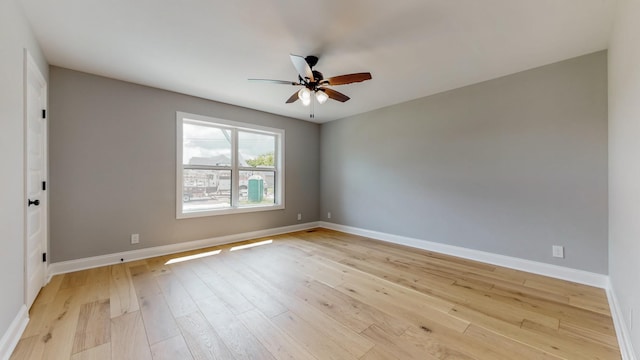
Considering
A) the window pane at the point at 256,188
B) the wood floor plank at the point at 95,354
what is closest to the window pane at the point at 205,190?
the window pane at the point at 256,188

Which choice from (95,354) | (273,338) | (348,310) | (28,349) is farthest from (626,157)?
(28,349)

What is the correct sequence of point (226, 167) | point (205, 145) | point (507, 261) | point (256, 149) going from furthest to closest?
point (256, 149) → point (226, 167) → point (205, 145) → point (507, 261)

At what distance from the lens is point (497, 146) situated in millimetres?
3244

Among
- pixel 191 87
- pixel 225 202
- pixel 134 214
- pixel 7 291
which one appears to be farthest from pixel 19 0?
pixel 225 202

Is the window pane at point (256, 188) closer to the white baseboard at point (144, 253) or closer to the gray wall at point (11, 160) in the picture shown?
the white baseboard at point (144, 253)

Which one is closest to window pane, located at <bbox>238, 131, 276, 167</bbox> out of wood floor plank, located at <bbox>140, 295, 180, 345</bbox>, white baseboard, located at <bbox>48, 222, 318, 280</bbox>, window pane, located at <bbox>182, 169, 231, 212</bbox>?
window pane, located at <bbox>182, 169, 231, 212</bbox>

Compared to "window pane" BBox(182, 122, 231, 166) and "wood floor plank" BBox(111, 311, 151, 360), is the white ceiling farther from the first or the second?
"wood floor plank" BBox(111, 311, 151, 360)

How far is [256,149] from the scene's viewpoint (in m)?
4.84

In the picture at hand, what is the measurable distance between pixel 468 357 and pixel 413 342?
0.33 m

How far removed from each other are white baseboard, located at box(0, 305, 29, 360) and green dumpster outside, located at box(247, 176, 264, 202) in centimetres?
309

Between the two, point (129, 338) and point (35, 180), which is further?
point (35, 180)

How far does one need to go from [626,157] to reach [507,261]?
1.90 meters

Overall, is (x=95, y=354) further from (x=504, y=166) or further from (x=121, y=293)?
(x=504, y=166)

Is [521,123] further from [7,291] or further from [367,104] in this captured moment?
[7,291]
